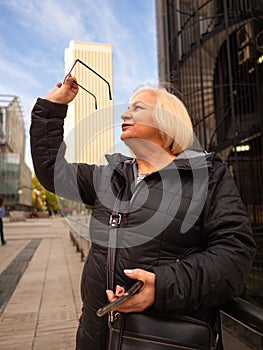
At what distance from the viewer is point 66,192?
5.02ft

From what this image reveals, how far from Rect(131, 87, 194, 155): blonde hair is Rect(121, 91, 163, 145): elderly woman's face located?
0.02 meters

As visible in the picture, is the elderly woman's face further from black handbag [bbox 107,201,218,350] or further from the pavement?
the pavement

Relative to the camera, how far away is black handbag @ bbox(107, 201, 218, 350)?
44.2 inches

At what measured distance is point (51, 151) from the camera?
4.79 ft

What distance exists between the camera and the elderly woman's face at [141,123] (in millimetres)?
1378

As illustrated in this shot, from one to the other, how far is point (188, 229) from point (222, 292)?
8.9 inches

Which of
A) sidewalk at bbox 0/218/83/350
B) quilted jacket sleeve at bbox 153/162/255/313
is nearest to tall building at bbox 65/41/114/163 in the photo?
quilted jacket sleeve at bbox 153/162/255/313

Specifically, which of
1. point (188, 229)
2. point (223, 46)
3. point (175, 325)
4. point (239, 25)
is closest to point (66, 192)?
point (188, 229)

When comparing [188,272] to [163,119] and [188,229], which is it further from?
[163,119]

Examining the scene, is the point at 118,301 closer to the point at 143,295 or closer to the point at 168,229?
the point at 143,295

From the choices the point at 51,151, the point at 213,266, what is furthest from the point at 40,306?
the point at 213,266

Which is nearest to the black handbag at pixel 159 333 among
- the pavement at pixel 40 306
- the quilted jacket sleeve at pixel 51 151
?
the quilted jacket sleeve at pixel 51 151

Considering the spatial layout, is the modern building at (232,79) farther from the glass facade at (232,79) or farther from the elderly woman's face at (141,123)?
the elderly woman's face at (141,123)

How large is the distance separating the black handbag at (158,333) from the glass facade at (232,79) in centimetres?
399
